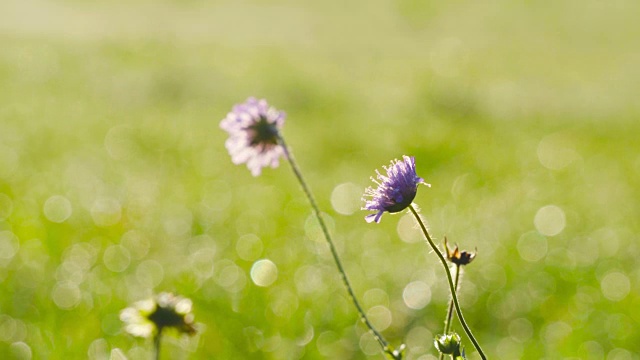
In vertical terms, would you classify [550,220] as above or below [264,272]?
above

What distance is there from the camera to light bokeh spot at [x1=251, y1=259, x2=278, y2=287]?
351 cm

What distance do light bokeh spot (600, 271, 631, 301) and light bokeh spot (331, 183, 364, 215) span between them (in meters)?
1.75

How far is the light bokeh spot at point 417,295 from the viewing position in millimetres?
3387

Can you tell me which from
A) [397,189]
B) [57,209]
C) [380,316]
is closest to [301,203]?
[57,209]

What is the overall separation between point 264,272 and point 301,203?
1.58m

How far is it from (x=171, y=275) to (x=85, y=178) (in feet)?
6.93

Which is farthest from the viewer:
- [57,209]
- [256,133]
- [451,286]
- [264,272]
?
[57,209]

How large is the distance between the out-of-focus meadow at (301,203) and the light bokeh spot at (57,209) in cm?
2

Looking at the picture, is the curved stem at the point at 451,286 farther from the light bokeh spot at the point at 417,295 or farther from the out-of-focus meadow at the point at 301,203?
the light bokeh spot at the point at 417,295

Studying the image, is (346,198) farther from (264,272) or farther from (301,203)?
(264,272)

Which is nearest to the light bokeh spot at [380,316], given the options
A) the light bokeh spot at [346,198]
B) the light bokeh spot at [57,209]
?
the light bokeh spot at [57,209]

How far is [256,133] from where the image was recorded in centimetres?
178

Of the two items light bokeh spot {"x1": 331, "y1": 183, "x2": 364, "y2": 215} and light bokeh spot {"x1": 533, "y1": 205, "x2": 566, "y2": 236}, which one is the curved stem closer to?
light bokeh spot {"x1": 533, "y1": 205, "x2": 566, "y2": 236}

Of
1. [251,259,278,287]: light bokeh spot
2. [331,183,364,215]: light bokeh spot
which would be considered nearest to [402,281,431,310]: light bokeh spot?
[251,259,278,287]: light bokeh spot
